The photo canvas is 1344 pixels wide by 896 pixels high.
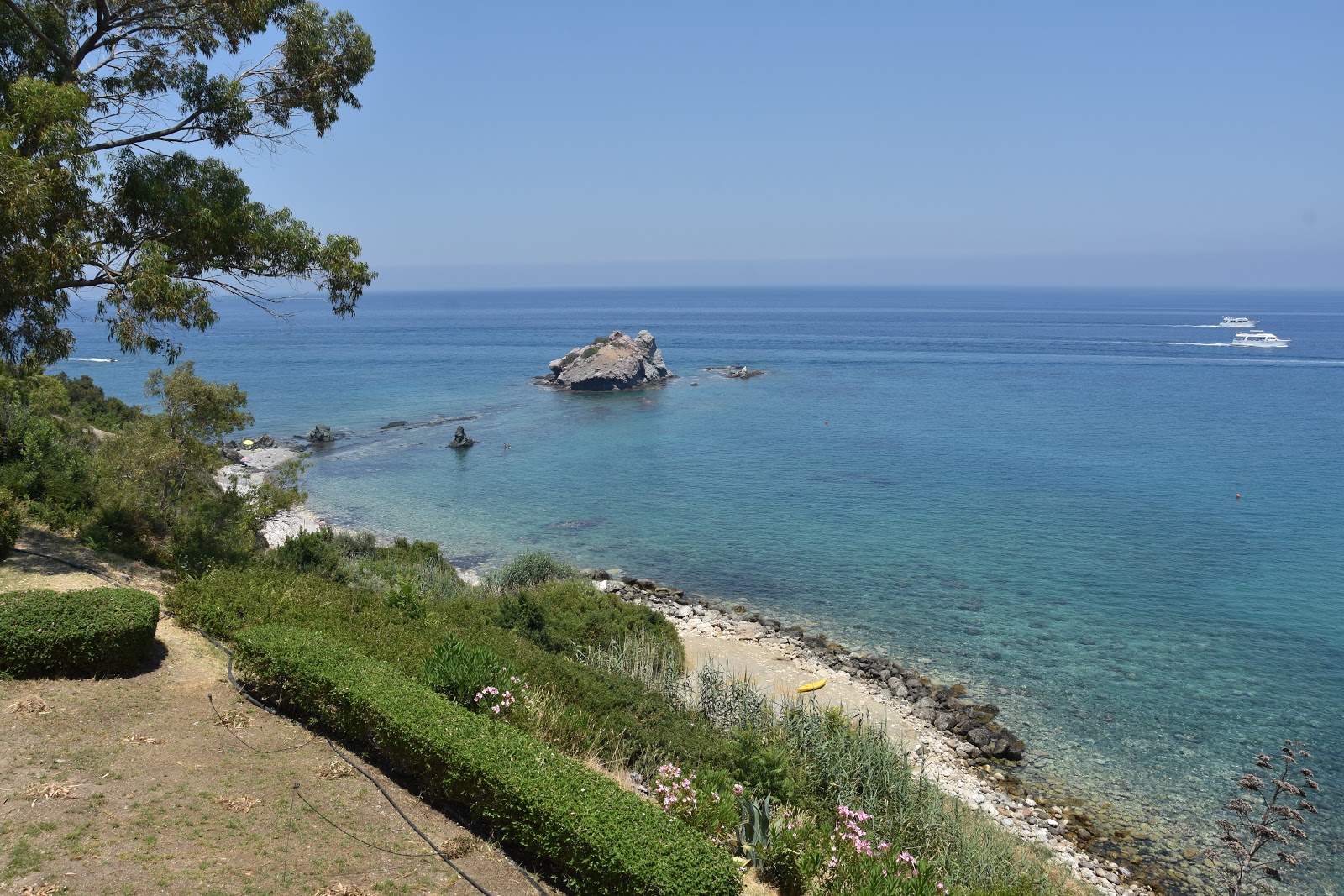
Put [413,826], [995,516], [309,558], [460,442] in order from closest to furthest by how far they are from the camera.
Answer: [413,826] < [309,558] < [995,516] < [460,442]

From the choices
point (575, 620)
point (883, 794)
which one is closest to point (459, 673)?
point (883, 794)

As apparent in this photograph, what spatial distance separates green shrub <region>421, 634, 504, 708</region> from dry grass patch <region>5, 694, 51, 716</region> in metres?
4.47

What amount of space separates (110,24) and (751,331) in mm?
147092

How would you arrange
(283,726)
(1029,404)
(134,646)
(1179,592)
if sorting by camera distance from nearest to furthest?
(283,726), (134,646), (1179,592), (1029,404)

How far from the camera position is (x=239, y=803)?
851 cm

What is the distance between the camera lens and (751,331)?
524 feet

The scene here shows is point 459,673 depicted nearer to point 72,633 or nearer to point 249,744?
point 249,744

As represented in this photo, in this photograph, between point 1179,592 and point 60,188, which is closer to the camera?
point 60,188

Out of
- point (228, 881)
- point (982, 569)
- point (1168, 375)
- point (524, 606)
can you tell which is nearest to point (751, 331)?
point (1168, 375)

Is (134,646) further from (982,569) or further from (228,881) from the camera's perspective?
(982,569)

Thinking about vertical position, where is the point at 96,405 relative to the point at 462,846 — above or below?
above

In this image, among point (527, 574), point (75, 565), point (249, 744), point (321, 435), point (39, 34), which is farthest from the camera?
point (321, 435)

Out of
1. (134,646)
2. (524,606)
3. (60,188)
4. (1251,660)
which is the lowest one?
(1251,660)

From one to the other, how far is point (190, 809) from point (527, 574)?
17.8 meters
